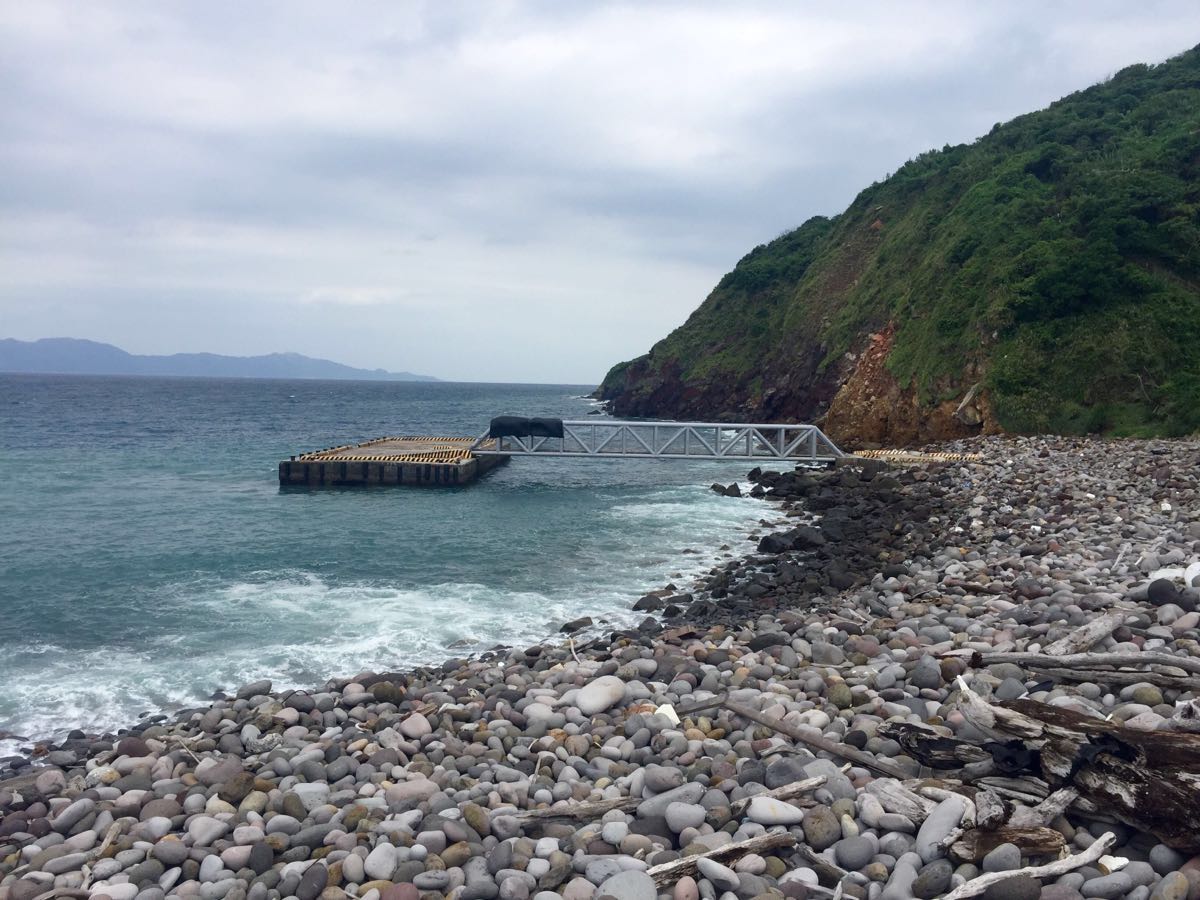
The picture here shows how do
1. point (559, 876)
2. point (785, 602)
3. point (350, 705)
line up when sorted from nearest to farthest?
point (559, 876), point (350, 705), point (785, 602)

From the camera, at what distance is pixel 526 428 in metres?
36.3

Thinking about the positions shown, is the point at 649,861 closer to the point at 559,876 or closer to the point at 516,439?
the point at 559,876

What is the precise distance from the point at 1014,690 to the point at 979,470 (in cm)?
2021

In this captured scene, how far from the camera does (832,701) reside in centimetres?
762

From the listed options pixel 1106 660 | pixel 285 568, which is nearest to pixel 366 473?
pixel 285 568

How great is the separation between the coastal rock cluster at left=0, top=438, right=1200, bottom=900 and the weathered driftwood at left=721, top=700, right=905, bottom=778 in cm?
3

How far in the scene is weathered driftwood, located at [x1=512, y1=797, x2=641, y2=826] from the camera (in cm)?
618

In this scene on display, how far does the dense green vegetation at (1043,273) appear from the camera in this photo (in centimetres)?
3119

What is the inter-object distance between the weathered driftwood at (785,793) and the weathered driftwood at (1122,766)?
129 cm

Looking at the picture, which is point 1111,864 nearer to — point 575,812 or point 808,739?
point 808,739

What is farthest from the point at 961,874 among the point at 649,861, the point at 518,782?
the point at 518,782

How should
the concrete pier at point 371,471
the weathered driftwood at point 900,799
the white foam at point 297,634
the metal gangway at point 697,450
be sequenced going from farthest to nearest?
the metal gangway at point 697,450, the concrete pier at point 371,471, the white foam at point 297,634, the weathered driftwood at point 900,799

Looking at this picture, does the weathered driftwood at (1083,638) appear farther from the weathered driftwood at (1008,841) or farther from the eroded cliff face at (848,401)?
the eroded cliff face at (848,401)

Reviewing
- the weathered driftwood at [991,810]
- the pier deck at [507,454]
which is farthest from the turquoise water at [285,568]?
the weathered driftwood at [991,810]
